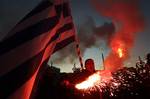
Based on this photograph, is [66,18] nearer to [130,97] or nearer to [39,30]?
[39,30]

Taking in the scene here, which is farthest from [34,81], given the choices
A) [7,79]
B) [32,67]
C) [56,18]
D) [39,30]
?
[56,18]

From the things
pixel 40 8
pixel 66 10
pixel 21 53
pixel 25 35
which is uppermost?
pixel 66 10

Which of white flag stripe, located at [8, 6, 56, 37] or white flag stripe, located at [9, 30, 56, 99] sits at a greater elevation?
white flag stripe, located at [8, 6, 56, 37]

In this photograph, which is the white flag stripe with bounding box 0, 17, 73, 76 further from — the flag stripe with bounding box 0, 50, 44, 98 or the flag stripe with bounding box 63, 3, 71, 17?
the flag stripe with bounding box 63, 3, 71, 17

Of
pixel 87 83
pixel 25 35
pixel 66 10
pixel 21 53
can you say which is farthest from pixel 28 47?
pixel 66 10

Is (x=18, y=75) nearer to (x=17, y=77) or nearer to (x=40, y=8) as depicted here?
(x=17, y=77)

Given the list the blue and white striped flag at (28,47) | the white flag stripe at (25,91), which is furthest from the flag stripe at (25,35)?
the white flag stripe at (25,91)

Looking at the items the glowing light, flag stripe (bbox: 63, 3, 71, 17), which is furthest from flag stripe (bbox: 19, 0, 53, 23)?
the glowing light

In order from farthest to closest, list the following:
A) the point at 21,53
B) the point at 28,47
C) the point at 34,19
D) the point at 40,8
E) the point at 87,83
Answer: the point at 87,83 → the point at 40,8 → the point at 34,19 → the point at 28,47 → the point at 21,53

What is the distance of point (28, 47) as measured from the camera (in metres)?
4.24

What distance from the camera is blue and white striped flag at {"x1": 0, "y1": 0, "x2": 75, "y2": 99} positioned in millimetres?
3826

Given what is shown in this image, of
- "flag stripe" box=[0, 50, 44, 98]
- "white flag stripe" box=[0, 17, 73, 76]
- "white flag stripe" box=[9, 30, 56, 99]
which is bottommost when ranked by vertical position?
"white flag stripe" box=[9, 30, 56, 99]

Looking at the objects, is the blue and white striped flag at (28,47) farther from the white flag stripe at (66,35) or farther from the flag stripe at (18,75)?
the white flag stripe at (66,35)

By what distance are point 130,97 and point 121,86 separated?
1070 mm
